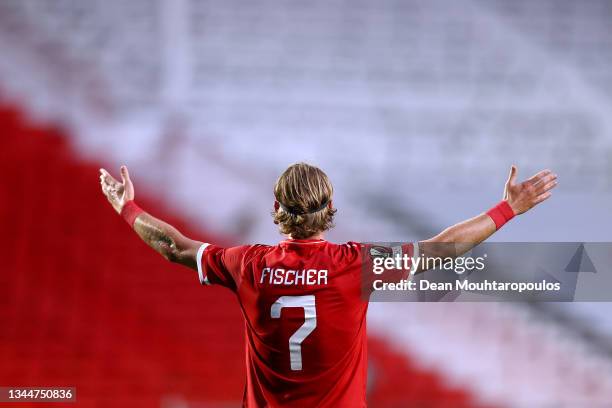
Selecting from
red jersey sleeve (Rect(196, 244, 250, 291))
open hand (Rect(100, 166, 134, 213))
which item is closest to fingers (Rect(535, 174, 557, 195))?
red jersey sleeve (Rect(196, 244, 250, 291))

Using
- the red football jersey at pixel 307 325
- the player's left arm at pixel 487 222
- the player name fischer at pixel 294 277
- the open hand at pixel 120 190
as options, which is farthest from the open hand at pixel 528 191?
the open hand at pixel 120 190

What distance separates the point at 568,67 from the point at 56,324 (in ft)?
12.4

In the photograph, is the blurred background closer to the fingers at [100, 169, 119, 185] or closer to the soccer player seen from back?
the fingers at [100, 169, 119, 185]

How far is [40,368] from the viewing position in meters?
4.80

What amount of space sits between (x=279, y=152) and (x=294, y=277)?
3.15m

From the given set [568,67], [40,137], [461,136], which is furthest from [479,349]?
[40,137]

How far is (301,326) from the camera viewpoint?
78.8 inches

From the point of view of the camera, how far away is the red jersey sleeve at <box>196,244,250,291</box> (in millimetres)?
2127

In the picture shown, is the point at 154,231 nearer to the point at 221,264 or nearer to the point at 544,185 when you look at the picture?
the point at 221,264

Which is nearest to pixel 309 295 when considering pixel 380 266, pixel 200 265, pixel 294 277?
pixel 294 277

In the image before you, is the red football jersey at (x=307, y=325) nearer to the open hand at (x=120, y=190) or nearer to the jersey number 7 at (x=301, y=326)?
the jersey number 7 at (x=301, y=326)

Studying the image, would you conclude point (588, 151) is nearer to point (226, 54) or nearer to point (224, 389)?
point (226, 54)

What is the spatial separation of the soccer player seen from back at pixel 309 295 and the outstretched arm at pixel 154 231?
0.16 meters

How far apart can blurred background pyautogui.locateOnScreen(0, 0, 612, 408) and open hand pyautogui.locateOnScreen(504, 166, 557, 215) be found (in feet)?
9.24
